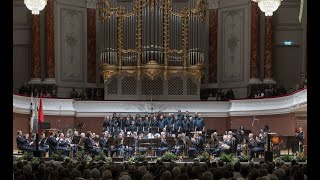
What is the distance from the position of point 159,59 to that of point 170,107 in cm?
249

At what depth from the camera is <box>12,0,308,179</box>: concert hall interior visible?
28.4 m

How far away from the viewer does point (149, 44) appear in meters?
29.5

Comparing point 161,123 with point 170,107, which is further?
point 170,107

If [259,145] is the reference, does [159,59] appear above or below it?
above

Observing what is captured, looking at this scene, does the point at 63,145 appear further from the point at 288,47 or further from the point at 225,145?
the point at 288,47

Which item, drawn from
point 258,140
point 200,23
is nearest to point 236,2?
point 200,23

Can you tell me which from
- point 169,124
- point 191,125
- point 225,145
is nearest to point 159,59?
point 169,124

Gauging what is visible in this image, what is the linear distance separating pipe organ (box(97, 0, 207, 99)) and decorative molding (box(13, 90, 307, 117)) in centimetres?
100

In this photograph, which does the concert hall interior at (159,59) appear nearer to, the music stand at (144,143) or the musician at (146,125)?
the musician at (146,125)

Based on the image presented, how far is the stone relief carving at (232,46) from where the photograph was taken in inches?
1173

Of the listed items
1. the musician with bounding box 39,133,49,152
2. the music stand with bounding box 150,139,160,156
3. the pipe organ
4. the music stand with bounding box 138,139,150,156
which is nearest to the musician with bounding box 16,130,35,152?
the musician with bounding box 39,133,49,152

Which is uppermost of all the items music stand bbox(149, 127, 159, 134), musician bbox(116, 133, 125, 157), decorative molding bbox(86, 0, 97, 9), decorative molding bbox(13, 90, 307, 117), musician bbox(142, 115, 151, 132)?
decorative molding bbox(86, 0, 97, 9)

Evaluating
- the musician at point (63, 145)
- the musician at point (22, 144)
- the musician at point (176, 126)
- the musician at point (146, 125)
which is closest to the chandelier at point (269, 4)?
the musician at point (63, 145)

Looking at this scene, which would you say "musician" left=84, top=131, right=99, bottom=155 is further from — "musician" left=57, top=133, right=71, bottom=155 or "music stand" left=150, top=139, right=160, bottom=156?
"music stand" left=150, top=139, right=160, bottom=156
